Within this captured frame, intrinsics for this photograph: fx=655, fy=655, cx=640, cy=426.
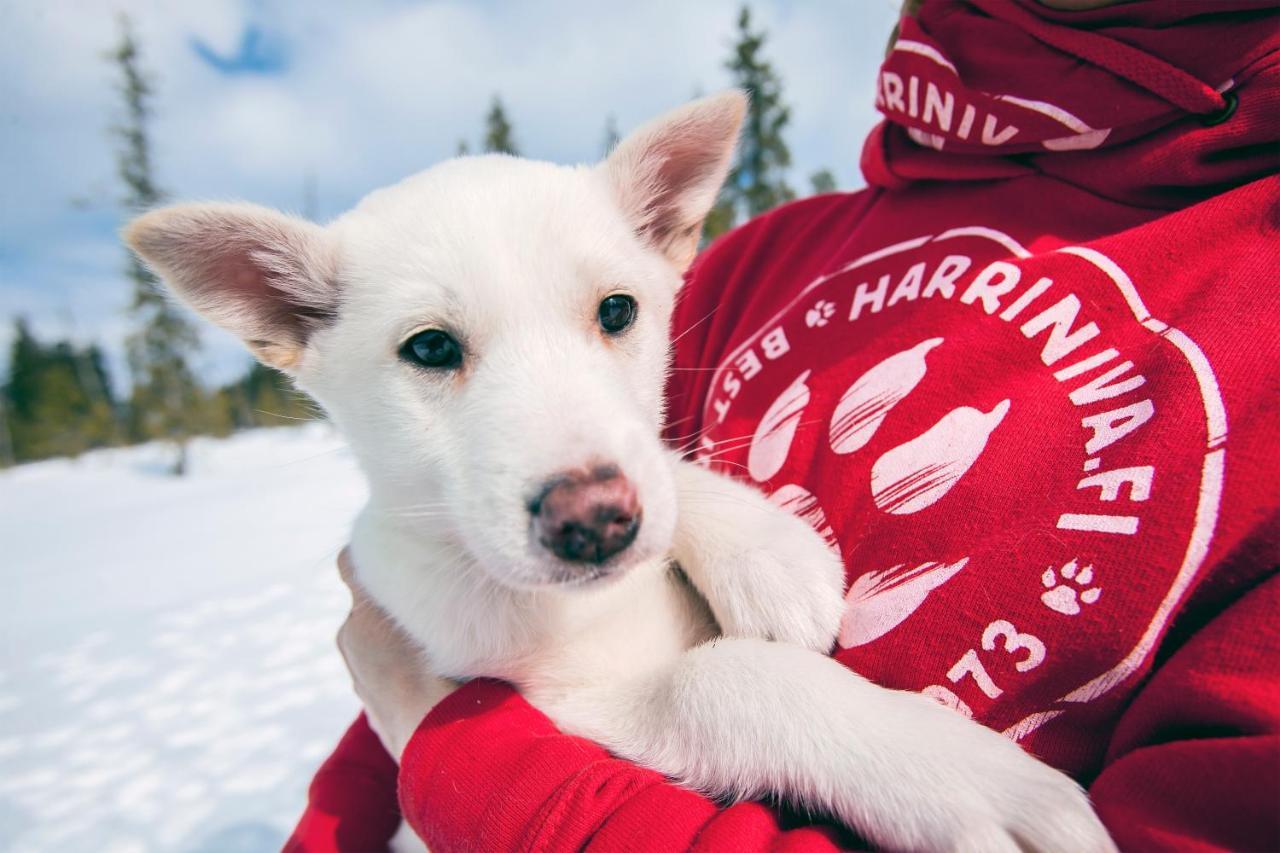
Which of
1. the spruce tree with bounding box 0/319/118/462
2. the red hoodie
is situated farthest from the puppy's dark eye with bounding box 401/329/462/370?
the spruce tree with bounding box 0/319/118/462

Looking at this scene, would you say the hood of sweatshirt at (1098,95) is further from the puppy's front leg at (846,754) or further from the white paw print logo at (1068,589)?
the puppy's front leg at (846,754)

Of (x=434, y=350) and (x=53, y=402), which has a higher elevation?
(x=434, y=350)

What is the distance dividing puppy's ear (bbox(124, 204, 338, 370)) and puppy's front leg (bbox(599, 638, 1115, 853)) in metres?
1.32

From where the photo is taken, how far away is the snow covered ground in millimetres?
3545

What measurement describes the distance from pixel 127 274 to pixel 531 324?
2178cm

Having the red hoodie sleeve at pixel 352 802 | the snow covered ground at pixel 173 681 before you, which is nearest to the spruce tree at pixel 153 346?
the snow covered ground at pixel 173 681

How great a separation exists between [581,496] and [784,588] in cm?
53

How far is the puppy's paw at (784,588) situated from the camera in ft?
4.55

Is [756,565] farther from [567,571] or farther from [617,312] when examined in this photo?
[617,312]

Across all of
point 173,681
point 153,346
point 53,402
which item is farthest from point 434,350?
point 53,402

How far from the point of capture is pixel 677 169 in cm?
189

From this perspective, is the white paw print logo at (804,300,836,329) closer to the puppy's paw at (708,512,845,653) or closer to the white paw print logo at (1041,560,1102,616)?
the puppy's paw at (708,512,845,653)

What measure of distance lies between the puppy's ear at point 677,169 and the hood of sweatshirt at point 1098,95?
0.49 meters

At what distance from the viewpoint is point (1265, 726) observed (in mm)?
844
